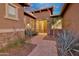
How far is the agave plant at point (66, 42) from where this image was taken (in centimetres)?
216

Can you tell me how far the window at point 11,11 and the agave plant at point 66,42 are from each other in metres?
0.78

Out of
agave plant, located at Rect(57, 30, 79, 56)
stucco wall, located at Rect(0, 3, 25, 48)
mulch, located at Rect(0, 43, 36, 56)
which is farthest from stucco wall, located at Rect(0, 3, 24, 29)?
agave plant, located at Rect(57, 30, 79, 56)

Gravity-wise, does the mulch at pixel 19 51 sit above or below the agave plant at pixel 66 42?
below

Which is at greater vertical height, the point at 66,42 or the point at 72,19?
the point at 72,19

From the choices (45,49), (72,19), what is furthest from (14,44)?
(72,19)

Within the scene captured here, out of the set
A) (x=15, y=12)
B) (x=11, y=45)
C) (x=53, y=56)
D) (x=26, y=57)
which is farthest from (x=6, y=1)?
(x=53, y=56)

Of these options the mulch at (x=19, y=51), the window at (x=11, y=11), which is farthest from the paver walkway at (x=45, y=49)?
the window at (x=11, y=11)

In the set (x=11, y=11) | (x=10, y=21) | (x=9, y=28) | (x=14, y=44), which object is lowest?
(x=14, y=44)

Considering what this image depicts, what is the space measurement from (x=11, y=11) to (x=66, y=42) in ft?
3.29

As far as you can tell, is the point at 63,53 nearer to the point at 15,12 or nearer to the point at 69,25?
the point at 69,25

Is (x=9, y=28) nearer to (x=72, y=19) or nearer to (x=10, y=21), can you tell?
(x=10, y=21)

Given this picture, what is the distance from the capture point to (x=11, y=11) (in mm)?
2262

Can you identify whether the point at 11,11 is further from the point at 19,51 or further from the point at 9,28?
the point at 19,51

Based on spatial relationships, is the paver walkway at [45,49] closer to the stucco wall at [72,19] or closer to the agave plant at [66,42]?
the agave plant at [66,42]
